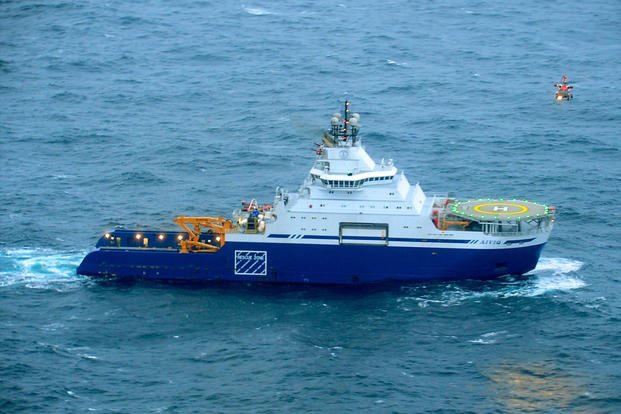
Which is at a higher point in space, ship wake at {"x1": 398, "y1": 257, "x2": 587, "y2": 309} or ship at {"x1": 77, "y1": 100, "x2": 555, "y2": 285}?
ship at {"x1": 77, "y1": 100, "x2": 555, "y2": 285}

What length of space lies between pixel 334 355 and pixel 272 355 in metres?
Result: 4.48

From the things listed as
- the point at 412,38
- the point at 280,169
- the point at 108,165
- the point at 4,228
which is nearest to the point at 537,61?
the point at 412,38

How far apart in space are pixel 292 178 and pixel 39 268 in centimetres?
2923

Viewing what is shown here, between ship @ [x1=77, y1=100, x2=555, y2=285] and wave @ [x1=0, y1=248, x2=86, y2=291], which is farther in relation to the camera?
wave @ [x1=0, y1=248, x2=86, y2=291]

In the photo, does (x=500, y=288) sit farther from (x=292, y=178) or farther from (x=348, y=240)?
(x=292, y=178)

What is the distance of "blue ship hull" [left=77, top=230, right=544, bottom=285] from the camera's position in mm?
100438

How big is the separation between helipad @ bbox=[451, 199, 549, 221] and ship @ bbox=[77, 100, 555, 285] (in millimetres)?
96

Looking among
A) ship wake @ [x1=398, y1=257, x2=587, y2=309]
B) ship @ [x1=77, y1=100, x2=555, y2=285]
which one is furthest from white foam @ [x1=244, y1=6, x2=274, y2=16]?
ship wake @ [x1=398, y1=257, x2=587, y2=309]

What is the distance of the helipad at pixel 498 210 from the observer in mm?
100188

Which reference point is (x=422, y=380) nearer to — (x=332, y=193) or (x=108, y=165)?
(x=332, y=193)

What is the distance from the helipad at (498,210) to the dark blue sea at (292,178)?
506 centimetres

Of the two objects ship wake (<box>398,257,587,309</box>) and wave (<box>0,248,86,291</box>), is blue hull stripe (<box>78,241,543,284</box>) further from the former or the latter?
wave (<box>0,248,86,291</box>)

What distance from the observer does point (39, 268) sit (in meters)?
104

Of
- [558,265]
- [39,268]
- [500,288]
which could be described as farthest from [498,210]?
[39,268]
